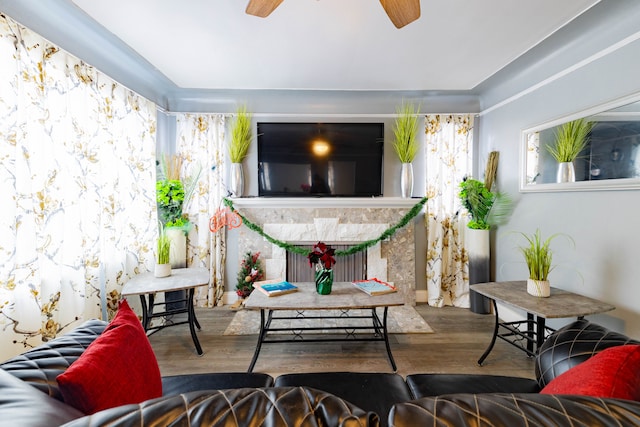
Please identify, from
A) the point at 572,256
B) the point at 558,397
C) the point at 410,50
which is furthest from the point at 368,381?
the point at 410,50

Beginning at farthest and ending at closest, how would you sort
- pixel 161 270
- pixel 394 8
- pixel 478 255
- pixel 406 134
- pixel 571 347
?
1. pixel 406 134
2. pixel 478 255
3. pixel 161 270
4. pixel 394 8
5. pixel 571 347

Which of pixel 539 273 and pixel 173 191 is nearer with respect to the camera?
pixel 539 273

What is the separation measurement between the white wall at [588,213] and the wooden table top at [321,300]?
1.48 meters

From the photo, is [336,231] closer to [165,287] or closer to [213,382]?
[165,287]

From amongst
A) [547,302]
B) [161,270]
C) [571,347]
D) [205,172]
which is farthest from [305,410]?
[205,172]

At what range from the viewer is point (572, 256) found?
2227 mm

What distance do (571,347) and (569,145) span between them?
6.15 feet

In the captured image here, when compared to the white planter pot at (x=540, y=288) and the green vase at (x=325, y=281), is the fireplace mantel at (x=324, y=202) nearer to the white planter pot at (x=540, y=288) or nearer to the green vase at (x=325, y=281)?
the green vase at (x=325, y=281)

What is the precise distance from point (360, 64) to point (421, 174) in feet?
5.30

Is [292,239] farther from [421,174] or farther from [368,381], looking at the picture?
[368,381]

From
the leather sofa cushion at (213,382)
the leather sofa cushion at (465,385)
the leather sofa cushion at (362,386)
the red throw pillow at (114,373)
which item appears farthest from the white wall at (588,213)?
the red throw pillow at (114,373)

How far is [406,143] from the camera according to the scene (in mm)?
3307

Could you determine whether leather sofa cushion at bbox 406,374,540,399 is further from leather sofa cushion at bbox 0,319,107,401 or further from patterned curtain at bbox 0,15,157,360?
patterned curtain at bbox 0,15,157,360

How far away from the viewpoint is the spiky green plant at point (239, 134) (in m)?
3.30
